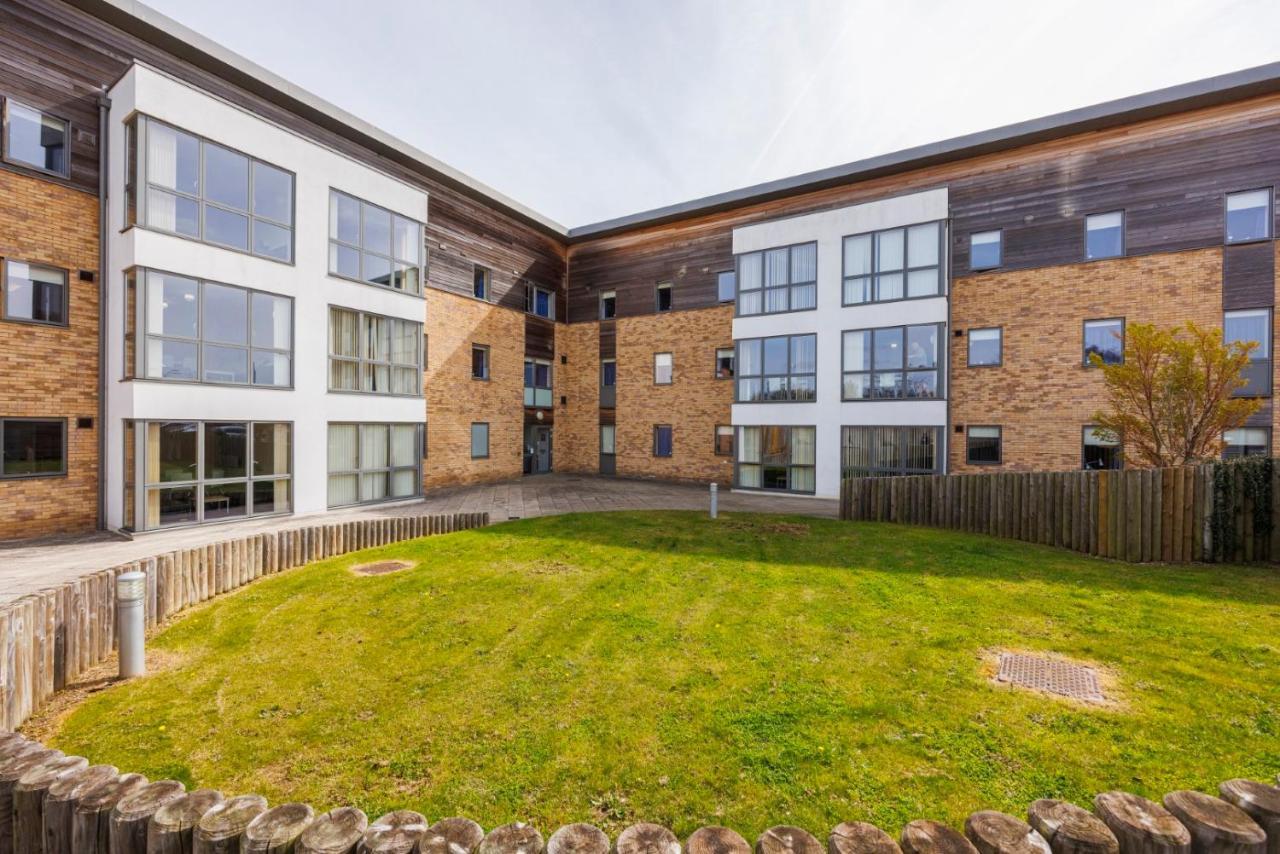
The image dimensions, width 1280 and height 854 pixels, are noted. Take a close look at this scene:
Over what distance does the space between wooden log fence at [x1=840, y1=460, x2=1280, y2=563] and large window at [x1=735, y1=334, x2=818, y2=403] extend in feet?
24.1

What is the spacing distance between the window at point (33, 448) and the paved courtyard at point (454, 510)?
4.50 feet

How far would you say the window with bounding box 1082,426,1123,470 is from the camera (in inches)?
582

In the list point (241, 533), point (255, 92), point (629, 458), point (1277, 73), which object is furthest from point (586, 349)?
point (1277, 73)

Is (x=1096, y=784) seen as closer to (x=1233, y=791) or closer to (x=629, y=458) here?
(x=1233, y=791)

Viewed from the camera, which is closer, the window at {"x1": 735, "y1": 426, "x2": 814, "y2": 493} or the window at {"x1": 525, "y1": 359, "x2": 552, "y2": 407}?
the window at {"x1": 735, "y1": 426, "x2": 814, "y2": 493}

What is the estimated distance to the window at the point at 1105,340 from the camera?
1498 centimetres

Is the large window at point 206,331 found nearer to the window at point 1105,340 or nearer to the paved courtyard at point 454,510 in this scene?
the paved courtyard at point 454,510

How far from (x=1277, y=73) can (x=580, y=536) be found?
19157 millimetres

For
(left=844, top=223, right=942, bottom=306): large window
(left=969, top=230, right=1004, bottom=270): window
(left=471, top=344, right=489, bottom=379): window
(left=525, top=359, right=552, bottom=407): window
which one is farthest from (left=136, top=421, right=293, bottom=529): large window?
(left=969, top=230, right=1004, bottom=270): window

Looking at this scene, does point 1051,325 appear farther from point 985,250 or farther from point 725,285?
point 725,285

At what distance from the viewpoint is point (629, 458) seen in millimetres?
23031

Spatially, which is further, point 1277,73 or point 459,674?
point 1277,73

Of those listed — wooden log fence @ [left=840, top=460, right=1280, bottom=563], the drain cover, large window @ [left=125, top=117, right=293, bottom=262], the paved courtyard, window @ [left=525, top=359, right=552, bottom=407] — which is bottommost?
the paved courtyard

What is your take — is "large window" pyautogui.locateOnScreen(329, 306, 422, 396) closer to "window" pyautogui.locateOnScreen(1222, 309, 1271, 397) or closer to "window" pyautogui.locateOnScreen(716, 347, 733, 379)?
"window" pyautogui.locateOnScreen(716, 347, 733, 379)
